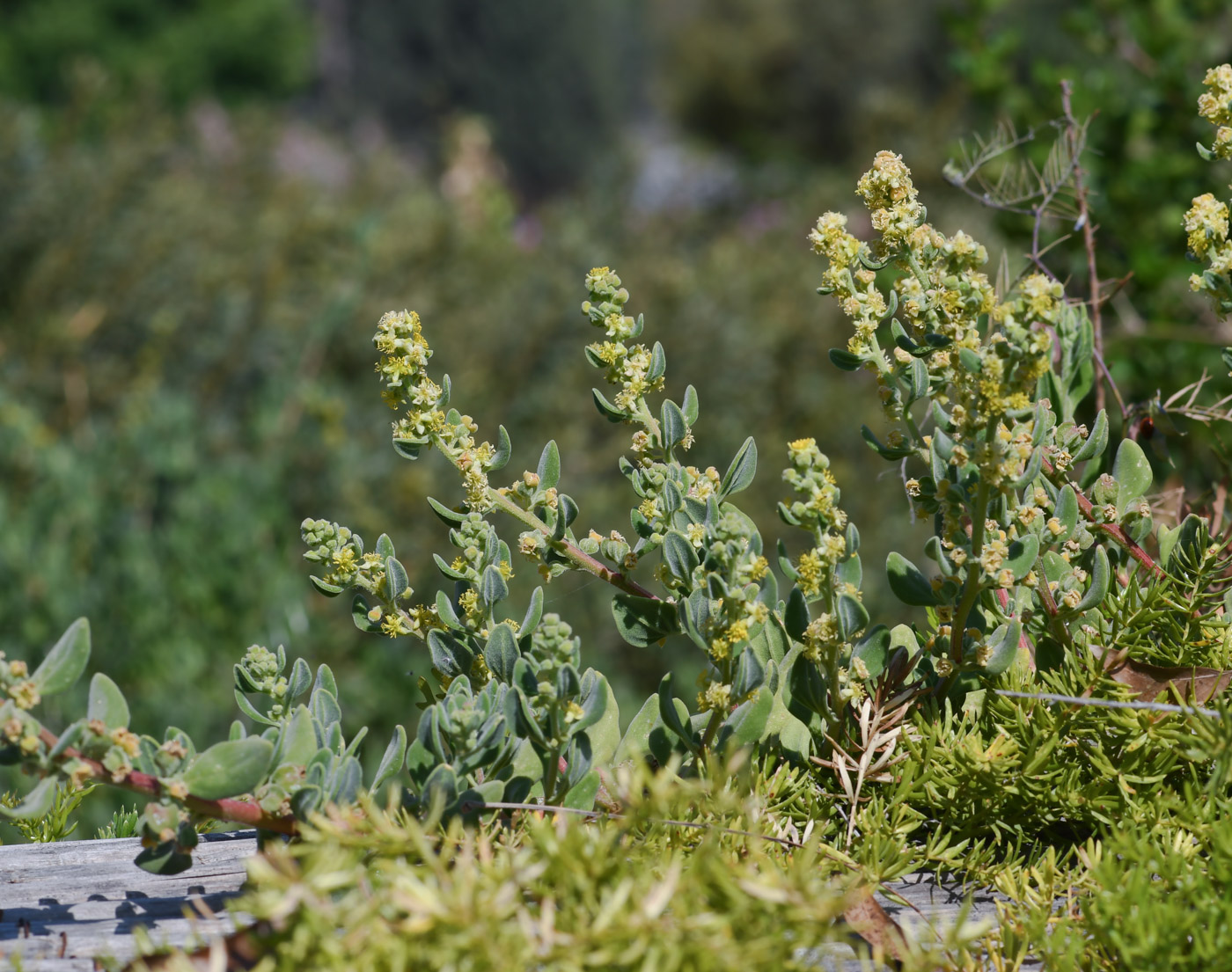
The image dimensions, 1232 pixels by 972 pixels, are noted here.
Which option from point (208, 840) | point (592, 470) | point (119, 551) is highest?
point (208, 840)

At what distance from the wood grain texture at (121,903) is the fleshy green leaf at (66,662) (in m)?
0.15

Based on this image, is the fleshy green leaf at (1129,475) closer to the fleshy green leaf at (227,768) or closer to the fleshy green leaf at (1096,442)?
the fleshy green leaf at (1096,442)

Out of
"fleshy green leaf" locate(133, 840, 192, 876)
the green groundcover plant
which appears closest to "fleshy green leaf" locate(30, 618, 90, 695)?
the green groundcover plant

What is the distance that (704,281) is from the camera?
17.2 ft

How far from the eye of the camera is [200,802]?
0.68 meters

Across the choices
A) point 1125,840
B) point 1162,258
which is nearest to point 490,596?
point 1125,840

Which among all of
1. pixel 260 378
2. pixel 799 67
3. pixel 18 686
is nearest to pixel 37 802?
pixel 18 686

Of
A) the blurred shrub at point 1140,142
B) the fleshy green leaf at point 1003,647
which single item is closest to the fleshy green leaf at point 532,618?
the fleshy green leaf at point 1003,647

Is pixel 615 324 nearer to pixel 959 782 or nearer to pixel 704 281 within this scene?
pixel 959 782

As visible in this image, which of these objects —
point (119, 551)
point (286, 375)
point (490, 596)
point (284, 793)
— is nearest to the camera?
point (284, 793)

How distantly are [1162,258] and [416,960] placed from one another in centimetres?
219

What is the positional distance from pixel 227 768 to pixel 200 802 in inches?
1.6

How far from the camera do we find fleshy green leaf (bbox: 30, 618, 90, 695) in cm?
65

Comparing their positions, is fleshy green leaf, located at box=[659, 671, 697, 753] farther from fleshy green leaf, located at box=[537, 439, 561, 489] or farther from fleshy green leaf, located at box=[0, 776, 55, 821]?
fleshy green leaf, located at box=[0, 776, 55, 821]
